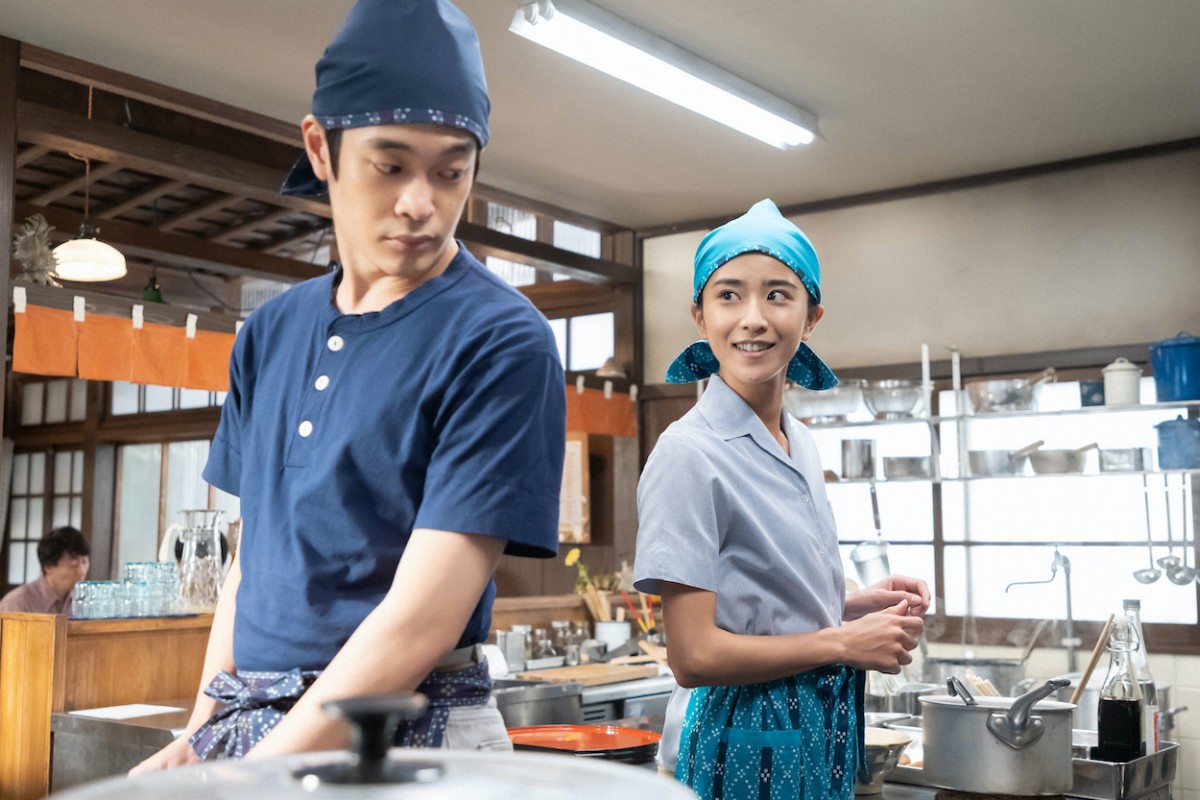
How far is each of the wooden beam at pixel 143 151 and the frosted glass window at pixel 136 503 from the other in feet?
18.8

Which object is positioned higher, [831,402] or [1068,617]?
[831,402]

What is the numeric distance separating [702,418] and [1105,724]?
3.90 feet

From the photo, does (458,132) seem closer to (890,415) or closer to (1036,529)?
(890,415)

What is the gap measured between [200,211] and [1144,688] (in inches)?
262

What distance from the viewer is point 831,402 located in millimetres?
5262

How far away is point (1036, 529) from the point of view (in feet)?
17.6

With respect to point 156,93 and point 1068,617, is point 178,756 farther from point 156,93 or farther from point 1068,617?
point 1068,617

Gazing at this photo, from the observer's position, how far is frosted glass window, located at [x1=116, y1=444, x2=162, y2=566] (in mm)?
10000

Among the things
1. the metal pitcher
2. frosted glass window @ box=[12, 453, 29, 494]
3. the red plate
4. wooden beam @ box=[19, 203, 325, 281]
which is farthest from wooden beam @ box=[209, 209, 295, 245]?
the red plate

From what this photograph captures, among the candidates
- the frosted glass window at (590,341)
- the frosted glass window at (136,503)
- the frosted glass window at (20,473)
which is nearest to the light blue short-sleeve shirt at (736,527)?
the frosted glass window at (590,341)

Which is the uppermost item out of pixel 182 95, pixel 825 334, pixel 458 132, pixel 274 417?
pixel 182 95

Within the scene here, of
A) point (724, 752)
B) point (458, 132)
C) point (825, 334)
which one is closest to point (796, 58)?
point (825, 334)

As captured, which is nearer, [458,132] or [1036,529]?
[458,132]

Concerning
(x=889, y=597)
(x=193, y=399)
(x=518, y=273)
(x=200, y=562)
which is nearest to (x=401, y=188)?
(x=889, y=597)
